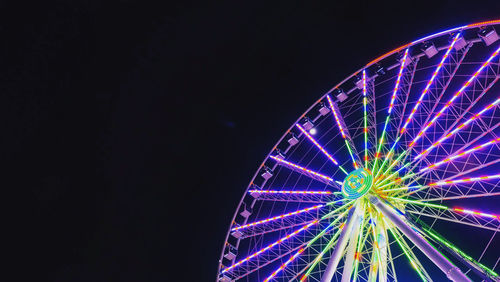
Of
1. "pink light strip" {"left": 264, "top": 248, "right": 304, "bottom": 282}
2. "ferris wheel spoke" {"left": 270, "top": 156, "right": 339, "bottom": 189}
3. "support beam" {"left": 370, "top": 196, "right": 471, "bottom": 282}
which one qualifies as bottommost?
"pink light strip" {"left": 264, "top": 248, "right": 304, "bottom": 282}

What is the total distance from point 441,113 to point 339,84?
169 inches

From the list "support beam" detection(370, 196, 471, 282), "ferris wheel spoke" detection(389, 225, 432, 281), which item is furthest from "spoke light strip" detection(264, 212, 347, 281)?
"ferris wheel spoke" detection(389, 225, 432, 281)

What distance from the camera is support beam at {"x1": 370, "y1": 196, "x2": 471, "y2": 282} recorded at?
9.99 metres

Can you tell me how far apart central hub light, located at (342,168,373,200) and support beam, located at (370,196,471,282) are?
0.71 meters

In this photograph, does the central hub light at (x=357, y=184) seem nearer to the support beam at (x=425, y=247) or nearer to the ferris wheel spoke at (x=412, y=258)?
the support beam at (x=425, y=247)

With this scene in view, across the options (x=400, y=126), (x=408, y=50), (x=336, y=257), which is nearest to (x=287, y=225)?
(x=336, y=257)

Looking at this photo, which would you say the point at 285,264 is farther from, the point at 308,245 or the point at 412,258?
the point at 412,258

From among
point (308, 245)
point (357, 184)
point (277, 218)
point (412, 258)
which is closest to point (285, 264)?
point (308, 245)

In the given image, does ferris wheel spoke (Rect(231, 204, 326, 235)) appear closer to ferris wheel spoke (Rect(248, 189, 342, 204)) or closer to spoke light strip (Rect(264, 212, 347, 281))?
ferris wheel spoke (Rect(248, 189, 342, 204))

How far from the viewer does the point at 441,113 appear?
45.1ft

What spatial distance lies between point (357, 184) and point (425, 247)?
3.73 m

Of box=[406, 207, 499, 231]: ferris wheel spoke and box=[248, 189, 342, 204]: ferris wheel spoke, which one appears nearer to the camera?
box=[406, 207, 499, 231]: ferris wheel spoke

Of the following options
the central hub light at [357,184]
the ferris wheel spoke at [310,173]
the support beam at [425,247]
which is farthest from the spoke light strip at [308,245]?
the support beam at [425,247]

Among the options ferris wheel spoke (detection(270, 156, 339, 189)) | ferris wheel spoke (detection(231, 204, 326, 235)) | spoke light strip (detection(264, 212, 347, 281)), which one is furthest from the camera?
ferris wheel spoke (detection(231, 204, 326, 235))
